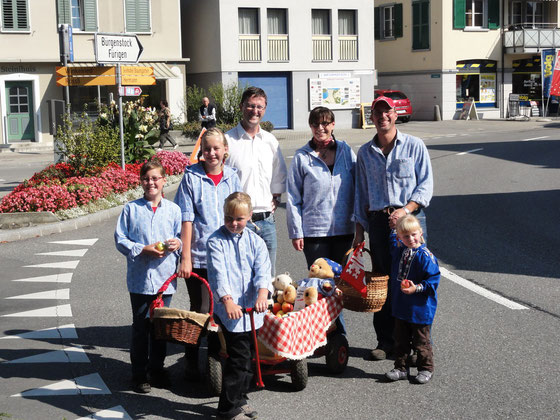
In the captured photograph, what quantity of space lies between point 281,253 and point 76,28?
2573 cm

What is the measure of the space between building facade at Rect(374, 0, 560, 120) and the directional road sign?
31.5 metres

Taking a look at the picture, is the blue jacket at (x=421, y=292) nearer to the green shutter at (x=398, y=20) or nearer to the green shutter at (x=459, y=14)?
the green shutter at (x=459, y=14)

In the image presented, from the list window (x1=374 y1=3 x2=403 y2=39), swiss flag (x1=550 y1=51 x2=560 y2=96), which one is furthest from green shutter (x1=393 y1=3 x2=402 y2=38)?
swiss flag (x1=550 y1=51 x2=560 y2=96)

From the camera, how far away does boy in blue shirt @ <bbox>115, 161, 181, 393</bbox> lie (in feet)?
20.0

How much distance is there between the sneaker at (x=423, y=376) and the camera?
6020mm

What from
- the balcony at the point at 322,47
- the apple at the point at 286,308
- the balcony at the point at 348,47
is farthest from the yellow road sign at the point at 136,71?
the balcony at the point at 348,47

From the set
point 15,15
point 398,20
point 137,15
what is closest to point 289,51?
point 137,15

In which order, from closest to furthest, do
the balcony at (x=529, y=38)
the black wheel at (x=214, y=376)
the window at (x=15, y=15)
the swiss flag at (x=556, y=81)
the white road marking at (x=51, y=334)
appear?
the black wheel at (x=214, y=376) → the white road marking at (x=51, y=334) → the window at (x=15, y=15) → the swiss flag at (x=556, y=81) → the balcony at (x=529, y=38)

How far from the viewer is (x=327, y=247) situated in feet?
22.0

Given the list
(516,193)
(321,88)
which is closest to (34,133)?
(321,88)

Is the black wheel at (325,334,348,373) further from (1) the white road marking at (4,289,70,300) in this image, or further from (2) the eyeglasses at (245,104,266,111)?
(1) the white road marking at (4,289,70,300)

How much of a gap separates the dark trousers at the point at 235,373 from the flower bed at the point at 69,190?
9.20 meters

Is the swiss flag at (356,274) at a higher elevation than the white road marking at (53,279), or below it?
higher

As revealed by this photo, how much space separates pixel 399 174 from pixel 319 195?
65 cm
